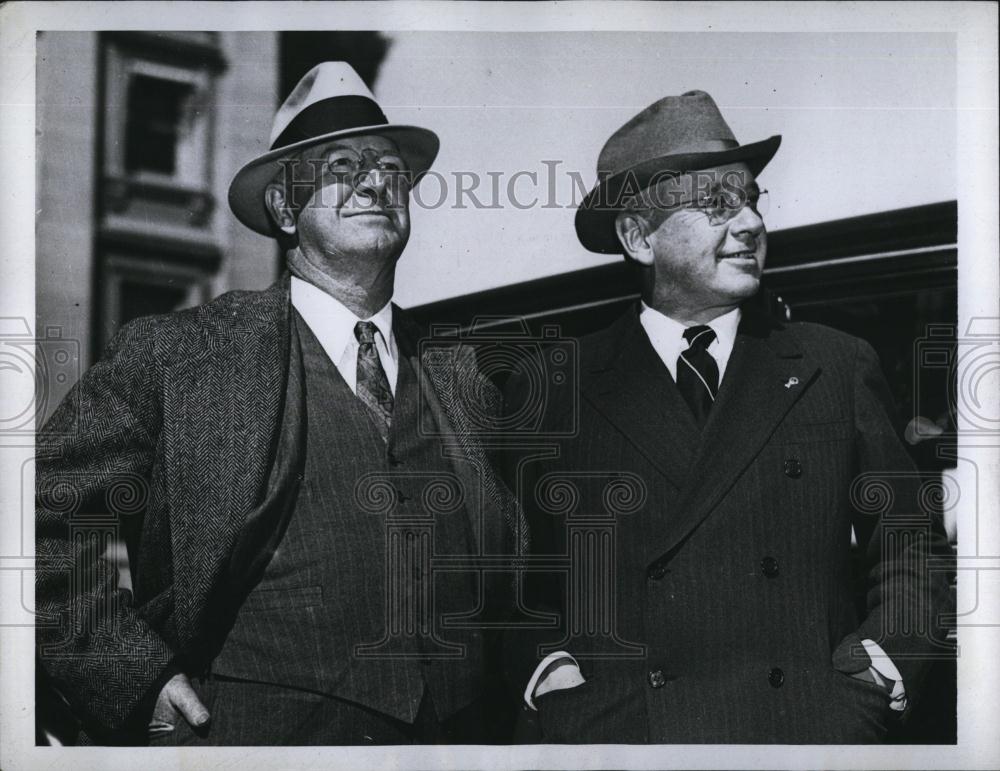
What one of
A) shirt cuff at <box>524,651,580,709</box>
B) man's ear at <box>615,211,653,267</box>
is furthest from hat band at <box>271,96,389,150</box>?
shirt cuff at <box>524,651,580,709</box>

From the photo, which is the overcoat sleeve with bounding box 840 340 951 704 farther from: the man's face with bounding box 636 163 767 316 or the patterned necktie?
the patterned necktie

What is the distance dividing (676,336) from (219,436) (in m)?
1.53

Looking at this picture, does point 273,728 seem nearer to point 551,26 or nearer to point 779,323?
point 779,323

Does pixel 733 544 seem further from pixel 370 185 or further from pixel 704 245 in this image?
pixel 370 185

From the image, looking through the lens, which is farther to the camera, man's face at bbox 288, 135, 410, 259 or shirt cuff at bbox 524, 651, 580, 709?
man's face at bbox 288, 135, 410, 259

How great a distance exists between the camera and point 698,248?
4477 millimetres

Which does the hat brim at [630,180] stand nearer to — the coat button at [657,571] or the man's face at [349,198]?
the man's face at [349,198]

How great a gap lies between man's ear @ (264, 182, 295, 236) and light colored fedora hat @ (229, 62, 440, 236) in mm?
22

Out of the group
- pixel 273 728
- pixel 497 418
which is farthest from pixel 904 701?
pixel 273 728

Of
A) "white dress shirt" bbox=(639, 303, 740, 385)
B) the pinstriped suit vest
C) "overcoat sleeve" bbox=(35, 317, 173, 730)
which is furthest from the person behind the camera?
"white dress shirt" bbox=(639, 303, 740, 385)

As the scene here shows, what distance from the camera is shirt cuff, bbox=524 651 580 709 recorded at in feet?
14.3

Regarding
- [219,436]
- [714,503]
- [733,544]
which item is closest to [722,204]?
[714,503]

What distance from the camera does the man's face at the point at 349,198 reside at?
446cm

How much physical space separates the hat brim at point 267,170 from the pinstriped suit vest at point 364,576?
1.61ft
